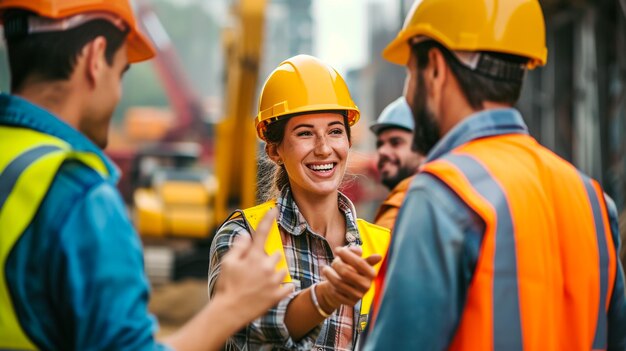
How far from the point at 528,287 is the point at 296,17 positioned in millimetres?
48874

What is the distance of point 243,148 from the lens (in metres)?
11.3

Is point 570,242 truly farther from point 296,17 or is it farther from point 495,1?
point 296,17

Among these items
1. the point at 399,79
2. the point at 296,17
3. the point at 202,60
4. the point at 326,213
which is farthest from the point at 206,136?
the point at 202,60

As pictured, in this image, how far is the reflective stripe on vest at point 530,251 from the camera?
1.73 meters

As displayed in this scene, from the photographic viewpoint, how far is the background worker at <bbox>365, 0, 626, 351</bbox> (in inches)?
67.7

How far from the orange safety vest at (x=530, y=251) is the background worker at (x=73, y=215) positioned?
42 centimetres

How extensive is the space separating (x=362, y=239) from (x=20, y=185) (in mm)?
1453

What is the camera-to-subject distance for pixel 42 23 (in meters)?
1.72

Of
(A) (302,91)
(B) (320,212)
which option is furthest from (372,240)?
(A) (302,91)

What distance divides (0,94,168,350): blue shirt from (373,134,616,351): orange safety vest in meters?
0.63

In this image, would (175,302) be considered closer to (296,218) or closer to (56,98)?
(296,218)

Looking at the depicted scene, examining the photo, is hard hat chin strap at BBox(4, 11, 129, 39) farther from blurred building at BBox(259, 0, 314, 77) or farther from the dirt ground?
blurred building at BBox(259, 0, 314, 77)

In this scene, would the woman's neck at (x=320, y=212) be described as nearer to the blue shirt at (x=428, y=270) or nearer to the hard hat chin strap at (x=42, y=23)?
the blue shirt at (x=428, y=270)

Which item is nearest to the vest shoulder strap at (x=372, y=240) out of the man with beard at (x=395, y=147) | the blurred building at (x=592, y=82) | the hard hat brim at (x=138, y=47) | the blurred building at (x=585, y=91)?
the hard hat brim at (x=138, y=47)
